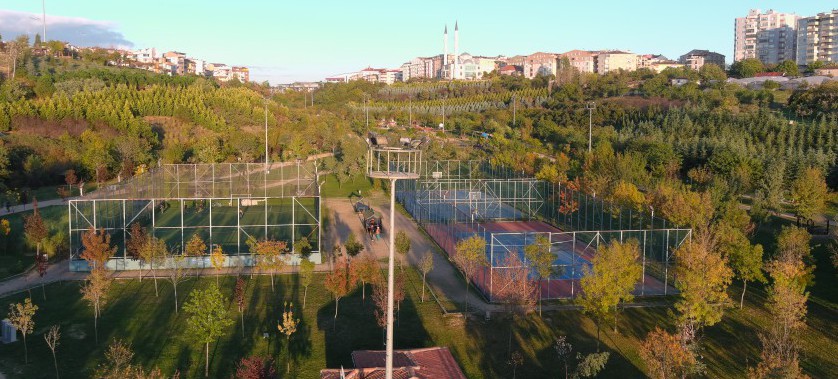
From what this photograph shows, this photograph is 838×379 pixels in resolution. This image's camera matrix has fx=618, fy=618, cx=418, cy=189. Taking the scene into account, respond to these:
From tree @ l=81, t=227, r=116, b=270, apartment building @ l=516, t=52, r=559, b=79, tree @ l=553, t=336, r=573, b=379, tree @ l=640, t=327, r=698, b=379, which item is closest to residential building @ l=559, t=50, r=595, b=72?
apartment building @ l=516, t=52, r=559, b=79

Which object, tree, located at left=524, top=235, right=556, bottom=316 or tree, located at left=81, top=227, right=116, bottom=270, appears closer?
tree, located at left=524, top=235, right=556, bottom=316

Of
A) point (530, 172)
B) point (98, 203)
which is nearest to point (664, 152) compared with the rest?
point (530, 172)

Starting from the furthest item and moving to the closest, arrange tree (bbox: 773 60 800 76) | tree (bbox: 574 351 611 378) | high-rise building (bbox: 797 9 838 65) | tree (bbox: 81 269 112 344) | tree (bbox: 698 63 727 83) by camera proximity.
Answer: high-rise building (bbox: 797 9 838 65)
tree (bbox: 773 60 800 76)
tree (bbox: 698 63 727 83)
tree (bbox: 81 269 112 344)
tree (bbox: 574 351 611 378)

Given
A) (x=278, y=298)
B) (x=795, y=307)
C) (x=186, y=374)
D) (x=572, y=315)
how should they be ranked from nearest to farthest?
(x=186, y=374)
(x=795, y=307)
(x=572, y=315)
(x=278, y=298)

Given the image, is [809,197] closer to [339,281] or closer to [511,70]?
[339,281]

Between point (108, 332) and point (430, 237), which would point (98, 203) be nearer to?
point (108, 332)

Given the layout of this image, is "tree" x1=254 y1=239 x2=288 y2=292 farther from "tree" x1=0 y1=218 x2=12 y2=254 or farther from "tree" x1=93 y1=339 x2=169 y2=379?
"tree" x1=0 y1=218 x2=12 y2=254

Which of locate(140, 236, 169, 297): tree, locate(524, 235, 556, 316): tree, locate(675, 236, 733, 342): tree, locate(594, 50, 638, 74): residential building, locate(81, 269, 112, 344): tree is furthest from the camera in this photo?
locate(594, 50, 638, 74): residential building
